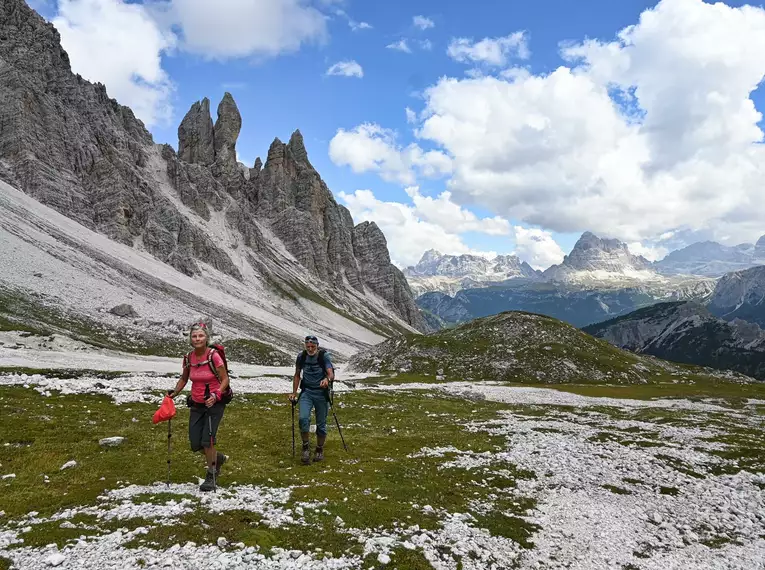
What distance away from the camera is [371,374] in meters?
89.1

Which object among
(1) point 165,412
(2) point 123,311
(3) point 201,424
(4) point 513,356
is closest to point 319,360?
(3) point 201,424

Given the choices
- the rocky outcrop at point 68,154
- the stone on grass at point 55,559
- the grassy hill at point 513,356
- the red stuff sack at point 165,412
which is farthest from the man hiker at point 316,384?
the rocky outcrop at point 68,154

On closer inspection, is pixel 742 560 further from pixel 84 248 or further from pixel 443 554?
pixel 84 248

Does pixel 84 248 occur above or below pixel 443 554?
above

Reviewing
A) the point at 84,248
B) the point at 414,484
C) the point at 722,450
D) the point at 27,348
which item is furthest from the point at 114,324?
the point at 722,450

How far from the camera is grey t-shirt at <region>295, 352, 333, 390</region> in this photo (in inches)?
773

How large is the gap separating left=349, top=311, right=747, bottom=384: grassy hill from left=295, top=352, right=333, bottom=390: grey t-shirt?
65555mm

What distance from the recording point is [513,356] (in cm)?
8862

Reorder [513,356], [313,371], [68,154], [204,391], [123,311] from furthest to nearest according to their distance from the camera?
1. [68,154]
2. [123,311]
3. [513,356]
4. [313,371]
5. [204,391]

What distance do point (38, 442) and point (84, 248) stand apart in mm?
131352

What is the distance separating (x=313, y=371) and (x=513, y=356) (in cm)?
7527

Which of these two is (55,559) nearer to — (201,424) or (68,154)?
(201,424)

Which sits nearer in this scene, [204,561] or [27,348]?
[204,561]

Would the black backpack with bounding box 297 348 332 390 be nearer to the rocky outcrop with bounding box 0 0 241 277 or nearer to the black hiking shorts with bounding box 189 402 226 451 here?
the black hiking shorts with bounding box 189 402 226 451
